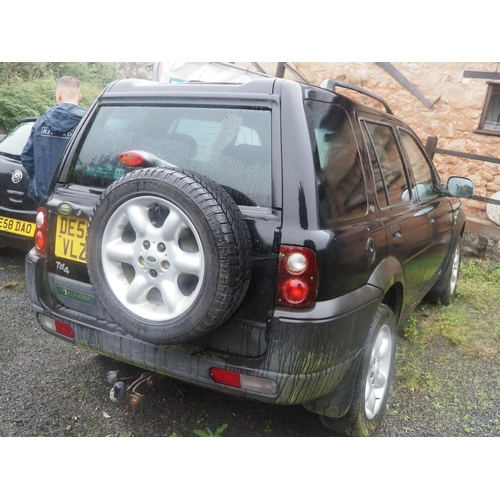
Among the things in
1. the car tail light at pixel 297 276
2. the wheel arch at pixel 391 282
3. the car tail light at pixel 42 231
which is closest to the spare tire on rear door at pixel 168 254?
the car tail light at pixel 297 276

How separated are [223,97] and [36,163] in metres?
2.36

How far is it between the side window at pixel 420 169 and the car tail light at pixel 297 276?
181cm

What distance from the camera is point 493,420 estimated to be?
2826mm

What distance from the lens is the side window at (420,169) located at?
338 centimetres

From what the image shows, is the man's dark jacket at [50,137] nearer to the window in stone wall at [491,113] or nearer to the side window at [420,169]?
the side window at [420,169]

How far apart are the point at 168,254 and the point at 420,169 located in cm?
243

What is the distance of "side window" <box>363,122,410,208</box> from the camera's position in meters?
2.58

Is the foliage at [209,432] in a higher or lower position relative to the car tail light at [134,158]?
lower

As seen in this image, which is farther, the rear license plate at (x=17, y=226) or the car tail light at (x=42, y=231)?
the rear license plate at (x=17, y=226)

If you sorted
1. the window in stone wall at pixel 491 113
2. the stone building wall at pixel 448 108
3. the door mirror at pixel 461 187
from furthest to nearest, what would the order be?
the stone building wall at pixel 448 108, the window in stone wall at pixel 491 113, the door mirror at pixel 461 187

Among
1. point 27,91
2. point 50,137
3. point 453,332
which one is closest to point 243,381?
point 453,332

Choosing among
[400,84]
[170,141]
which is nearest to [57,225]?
[170,141]

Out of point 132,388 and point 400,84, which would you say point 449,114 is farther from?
point 132,388

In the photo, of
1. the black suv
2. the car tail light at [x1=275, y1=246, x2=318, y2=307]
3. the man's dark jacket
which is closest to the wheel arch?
the black suv
